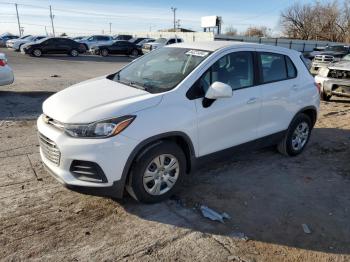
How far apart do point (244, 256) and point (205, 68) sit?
7.00ft

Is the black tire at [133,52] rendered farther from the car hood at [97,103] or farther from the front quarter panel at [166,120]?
the front quarter panel at [166,120]

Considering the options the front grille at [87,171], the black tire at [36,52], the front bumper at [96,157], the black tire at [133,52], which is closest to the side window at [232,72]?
the front bumper at [96,157]

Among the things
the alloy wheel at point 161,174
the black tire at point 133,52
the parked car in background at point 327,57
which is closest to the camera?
the alloy wheel at point 161,174

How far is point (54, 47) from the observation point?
28.4 metres

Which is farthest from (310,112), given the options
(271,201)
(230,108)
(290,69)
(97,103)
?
(97,103)

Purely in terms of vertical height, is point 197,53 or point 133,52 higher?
point 197,53

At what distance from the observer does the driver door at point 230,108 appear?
429 centimetres

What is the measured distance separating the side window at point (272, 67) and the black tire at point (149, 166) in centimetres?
178

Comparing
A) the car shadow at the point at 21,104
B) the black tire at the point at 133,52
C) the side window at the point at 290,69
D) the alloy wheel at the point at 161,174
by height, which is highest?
the side window at the point at 290,69

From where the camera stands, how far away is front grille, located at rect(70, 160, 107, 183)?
3629 mm

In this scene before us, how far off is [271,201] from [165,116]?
165 centimetres

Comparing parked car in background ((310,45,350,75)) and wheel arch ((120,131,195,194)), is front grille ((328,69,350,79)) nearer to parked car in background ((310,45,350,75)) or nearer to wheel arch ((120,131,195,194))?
parked car in background ((310,45,350,75))

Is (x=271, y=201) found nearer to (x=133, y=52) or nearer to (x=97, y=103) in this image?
(x=97, y=103)

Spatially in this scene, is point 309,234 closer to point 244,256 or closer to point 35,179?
point 244,256
